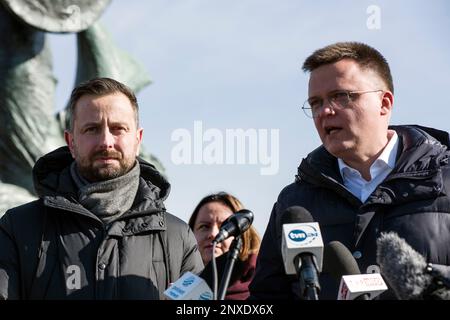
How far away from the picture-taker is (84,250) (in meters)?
3.65

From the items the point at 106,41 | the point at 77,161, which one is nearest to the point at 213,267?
the point at 77,161

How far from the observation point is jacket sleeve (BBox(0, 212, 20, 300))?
352cm

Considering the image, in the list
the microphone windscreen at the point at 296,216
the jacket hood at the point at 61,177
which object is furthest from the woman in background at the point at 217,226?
the microphone windscreen at the point at 296,216

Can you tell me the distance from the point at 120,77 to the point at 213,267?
27.2 ft

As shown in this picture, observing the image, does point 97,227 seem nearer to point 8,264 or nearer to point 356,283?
point 8,264

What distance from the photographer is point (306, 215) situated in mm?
3068

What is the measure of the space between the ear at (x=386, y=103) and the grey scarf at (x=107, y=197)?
103 centimetres

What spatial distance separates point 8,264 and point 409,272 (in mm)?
1472

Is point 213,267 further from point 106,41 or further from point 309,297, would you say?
point 106,41

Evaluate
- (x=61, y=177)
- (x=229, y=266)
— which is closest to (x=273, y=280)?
(x=229, y=266)

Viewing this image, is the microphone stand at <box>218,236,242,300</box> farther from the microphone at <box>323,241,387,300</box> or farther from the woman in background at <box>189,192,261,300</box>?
the woman in background at <box>189,192,261,300</box>

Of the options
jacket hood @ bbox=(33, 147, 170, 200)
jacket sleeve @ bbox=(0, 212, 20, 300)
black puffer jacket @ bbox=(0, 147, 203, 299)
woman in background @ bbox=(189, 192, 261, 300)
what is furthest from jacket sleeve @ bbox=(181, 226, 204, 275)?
woman in background @ bbox=(189, 192, 261, 300)

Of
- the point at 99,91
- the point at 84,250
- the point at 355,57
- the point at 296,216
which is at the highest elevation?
the point at 355,57
